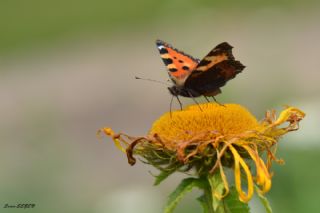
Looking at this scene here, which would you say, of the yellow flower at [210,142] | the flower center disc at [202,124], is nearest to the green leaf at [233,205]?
the yellow flower at [210,142]

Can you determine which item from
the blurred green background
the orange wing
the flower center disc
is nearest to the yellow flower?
the flower center disc

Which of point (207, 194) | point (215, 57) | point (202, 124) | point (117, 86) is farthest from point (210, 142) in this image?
point (117, 86)

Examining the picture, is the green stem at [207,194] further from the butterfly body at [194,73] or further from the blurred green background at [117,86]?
the blurred green background at [117,86]

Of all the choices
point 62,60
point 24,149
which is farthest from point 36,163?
point 62,60

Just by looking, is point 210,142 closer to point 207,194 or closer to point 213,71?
point 207,194

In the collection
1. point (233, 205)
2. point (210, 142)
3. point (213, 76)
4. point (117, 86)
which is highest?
point (213, 76)

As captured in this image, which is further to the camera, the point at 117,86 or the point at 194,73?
the point at 117,86

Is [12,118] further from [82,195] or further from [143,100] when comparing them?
[82,195]
